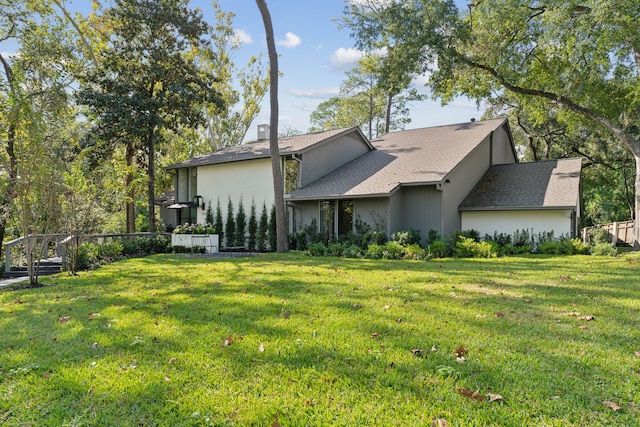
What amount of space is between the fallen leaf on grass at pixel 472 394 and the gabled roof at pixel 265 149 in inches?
561

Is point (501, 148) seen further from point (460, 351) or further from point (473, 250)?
point (460, 351)

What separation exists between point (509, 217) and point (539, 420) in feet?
47.1

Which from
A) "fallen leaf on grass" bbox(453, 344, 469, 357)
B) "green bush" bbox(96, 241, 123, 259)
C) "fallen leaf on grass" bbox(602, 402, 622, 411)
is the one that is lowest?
"fallen leaf on grass" bbox(602, 402, 622, 411)

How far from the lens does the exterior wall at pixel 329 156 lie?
56.4ft

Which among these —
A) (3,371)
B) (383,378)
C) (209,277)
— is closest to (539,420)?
(383,378)

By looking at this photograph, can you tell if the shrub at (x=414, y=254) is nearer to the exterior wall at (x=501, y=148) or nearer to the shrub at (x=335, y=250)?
the shrub at (x=335, y=250)

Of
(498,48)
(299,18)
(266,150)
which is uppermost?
(299,18)

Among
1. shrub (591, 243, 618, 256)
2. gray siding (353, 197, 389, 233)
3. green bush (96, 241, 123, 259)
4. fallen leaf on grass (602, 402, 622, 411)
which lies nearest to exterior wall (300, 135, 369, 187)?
gray siding (353, 197, 389, 233)

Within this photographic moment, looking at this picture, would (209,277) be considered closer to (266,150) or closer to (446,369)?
(446,369)

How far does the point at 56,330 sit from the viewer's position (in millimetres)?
4391

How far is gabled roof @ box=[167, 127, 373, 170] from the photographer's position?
1712 centimetres

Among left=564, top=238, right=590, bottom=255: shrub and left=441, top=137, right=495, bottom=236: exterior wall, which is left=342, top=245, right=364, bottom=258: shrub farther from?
left=564, top=238, right=590, bottom=255: shrub

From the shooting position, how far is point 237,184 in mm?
18438

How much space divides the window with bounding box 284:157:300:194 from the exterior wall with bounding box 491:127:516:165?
10.2 meters
